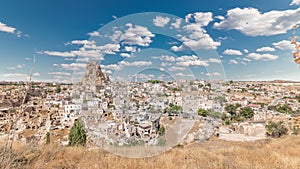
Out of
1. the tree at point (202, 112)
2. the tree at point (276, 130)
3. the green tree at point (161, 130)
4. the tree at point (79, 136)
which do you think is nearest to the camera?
the tree at point (202, 112)

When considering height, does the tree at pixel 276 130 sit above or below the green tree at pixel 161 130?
below

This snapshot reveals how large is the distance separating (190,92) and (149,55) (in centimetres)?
134

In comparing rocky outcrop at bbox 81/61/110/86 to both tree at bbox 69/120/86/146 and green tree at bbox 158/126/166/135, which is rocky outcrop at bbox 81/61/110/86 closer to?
tree at bbox 69/120/86/146

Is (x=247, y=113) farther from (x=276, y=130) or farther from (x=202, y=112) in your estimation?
(x=202, y=112)

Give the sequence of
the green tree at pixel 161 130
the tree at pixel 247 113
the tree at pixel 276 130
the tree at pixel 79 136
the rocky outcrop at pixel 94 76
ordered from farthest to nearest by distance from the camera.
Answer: the tree at pixel 247 113 < the tree at pixel 276 130 < the tree at pixel 79 136 < the green tree at pixel 161 130 < the rocky outcrop at pixel 94 76

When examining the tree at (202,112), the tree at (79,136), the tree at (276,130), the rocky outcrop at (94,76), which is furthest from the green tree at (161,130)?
the tree at (276,130)

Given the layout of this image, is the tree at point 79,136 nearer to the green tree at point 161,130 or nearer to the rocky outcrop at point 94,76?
the rocky outcrop at point 94,76

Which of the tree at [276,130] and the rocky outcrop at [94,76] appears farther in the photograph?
the tree at [276,130]

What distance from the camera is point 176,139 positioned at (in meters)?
4.41

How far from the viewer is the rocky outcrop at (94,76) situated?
4254 mm

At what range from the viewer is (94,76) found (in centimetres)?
443

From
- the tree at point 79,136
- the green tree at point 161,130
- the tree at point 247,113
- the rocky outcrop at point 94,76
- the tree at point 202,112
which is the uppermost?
the rocky outcrop at point 94,76

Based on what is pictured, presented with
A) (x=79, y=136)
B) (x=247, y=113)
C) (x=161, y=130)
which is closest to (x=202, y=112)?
(x=161, y=130)

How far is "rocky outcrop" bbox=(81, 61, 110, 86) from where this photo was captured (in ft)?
14.0
